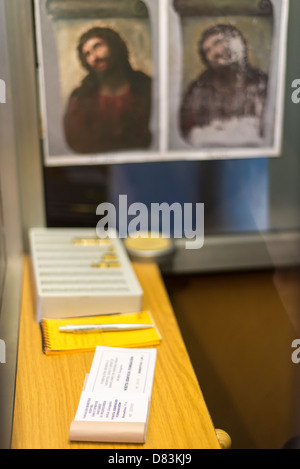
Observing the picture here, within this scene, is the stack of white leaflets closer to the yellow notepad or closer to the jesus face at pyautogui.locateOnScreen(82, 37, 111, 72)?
the yellow notepad

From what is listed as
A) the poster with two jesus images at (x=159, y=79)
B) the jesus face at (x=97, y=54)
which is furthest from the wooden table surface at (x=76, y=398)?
the jesus face at (x=97, y=54)

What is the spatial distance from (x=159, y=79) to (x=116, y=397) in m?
0.71

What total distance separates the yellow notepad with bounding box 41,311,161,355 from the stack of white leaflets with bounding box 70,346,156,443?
0.7 inches

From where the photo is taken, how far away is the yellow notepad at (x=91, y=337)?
3.01 ft

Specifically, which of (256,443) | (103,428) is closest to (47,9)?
(103,428)

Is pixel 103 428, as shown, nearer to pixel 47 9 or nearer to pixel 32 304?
pixel 32 304

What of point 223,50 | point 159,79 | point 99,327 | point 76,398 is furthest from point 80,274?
point 223,50

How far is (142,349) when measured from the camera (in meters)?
0.93

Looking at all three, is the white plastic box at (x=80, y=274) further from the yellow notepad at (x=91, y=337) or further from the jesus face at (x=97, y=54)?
the jesus face at (x=97, y=54)

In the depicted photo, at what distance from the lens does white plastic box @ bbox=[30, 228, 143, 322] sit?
0.99 metres

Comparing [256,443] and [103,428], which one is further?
[256,443]

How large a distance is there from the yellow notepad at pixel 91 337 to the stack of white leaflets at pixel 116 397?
0.7 inches

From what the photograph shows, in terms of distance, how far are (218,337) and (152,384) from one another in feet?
1.77

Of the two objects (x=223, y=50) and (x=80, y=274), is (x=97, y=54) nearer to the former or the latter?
(x=223, y=50)
